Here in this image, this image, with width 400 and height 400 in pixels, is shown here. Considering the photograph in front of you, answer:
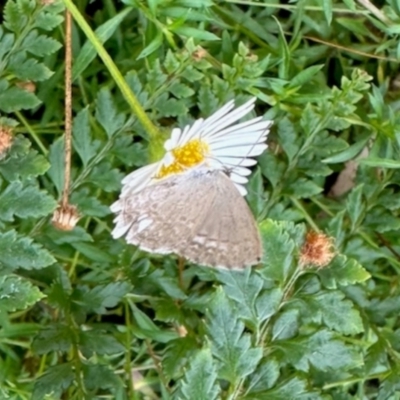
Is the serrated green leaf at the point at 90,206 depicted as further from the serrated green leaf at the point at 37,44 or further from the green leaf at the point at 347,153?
the green leaf at the point at 347,153

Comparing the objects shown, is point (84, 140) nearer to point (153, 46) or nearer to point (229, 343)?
point (153, 46)

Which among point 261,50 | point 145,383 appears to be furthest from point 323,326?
point 261,50

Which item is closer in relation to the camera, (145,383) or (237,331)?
(237,331)

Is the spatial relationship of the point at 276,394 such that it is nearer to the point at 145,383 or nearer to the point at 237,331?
the point at 237,331

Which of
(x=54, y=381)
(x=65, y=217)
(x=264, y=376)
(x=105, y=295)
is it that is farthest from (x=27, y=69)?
(x=264, y=376)

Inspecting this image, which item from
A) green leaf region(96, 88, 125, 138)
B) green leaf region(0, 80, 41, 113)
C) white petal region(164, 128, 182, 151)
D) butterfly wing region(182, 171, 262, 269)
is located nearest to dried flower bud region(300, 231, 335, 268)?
butterfly wing region(182, 171, 262, 269)

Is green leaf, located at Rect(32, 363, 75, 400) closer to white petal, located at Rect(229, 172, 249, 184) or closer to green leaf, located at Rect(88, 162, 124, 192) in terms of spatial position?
green leaf, located at Rect(88, 162, 124, 192)

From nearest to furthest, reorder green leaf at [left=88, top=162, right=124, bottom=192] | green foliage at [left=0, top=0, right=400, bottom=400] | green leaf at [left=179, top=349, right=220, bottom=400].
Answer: green leaf at [left=179, top=349, right=220, bottom=400]
green foliage at [left=0, top=0, right=400, bottom=400]
green leaf at [left=88, top=162, right=124, bottom=192]
